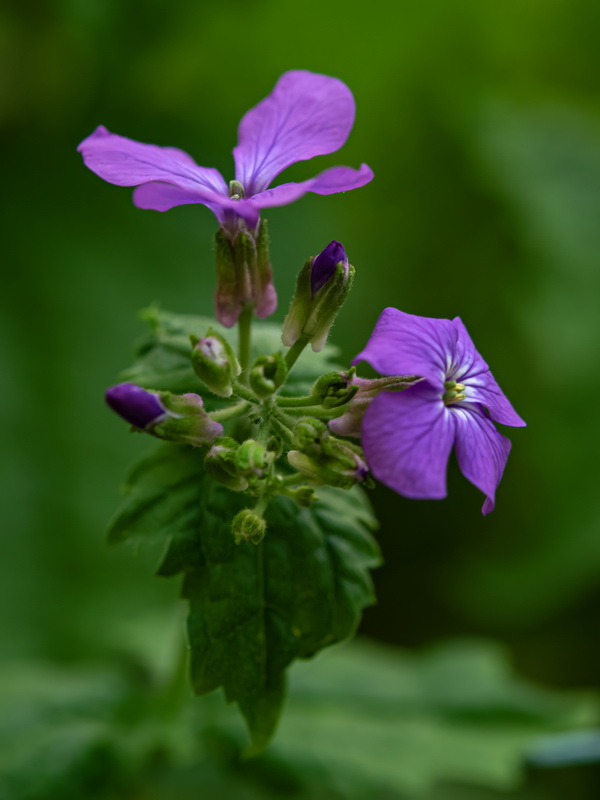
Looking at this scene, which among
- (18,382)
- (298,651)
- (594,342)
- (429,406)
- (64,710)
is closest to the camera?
(429,406)

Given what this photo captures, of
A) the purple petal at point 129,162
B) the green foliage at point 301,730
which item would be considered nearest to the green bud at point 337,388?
the purple petal at point 129,162

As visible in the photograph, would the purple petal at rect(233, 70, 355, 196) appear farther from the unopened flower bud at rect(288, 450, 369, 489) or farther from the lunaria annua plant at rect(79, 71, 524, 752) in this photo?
the unopened flower bud at rect(288, 450, 369, 489)

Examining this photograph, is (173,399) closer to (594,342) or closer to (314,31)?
(594,342)

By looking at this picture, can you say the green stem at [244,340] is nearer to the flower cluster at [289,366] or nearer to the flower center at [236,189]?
the flower cluster at [289,366]

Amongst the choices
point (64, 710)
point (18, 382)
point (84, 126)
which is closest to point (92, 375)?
point (18, 382)

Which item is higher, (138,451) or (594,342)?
(594,342)

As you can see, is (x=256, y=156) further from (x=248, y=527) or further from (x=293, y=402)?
(x=248, y=527)
